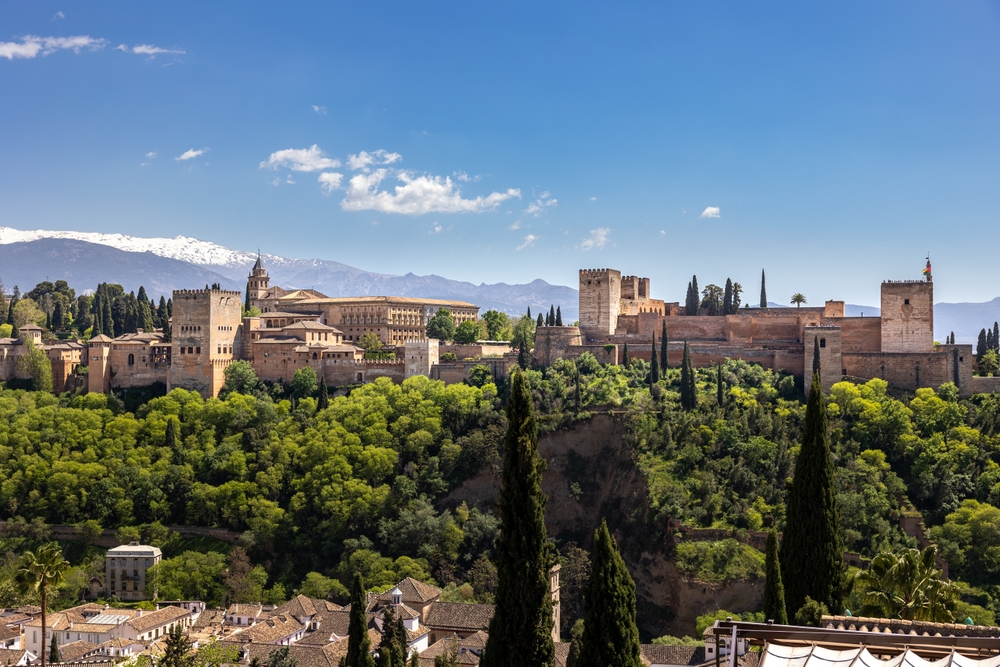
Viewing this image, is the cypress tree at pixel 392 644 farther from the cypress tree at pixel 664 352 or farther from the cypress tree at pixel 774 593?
the cypress tree at pixel 664 352

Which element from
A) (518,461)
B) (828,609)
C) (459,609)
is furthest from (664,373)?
(518,461)

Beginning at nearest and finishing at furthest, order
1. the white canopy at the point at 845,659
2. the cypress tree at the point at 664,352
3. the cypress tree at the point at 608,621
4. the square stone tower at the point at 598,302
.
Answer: the white canopy at the point at 845,659 < the cypress tree at the point at 608,621 < the cypress tree at the point at 664,352 < the square stone tower at the point at 598,302

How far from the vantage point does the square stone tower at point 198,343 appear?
6131cm

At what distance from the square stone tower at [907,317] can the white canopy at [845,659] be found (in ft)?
151

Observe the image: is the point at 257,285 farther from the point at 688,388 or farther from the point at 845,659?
the point at 845,659

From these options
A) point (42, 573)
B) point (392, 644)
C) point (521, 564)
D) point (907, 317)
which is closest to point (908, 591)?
point (521, 564)

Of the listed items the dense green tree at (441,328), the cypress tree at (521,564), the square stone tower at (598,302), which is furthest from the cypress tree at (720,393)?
the cypress tree at (521,564)

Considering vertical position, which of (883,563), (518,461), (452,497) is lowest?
(452,497)

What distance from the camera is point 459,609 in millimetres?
38938

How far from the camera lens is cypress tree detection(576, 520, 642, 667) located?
17.7 meters

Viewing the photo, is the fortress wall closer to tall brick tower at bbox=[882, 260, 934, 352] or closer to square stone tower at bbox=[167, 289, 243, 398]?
tall brick tower at bbox=[882, 260, 934, 352]

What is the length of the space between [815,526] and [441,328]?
50742 millimetres

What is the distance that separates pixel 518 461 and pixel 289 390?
46.6 meters

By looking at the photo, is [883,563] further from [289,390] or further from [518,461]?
[289,390]
